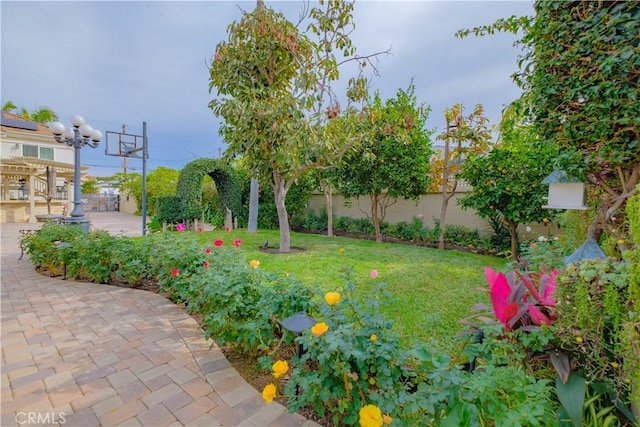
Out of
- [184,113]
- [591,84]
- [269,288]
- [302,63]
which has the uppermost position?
[184,113]

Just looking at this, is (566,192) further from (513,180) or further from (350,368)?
(513,180)

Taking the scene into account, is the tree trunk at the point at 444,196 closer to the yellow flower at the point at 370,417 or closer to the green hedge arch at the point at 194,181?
the green hedge arch at the point at 194,181

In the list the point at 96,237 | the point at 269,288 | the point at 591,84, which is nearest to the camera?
the point at 591,84

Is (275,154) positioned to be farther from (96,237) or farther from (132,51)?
(132,51)

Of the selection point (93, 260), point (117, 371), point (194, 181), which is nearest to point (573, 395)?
point (117, 371)

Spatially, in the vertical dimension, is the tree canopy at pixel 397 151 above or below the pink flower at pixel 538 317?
above

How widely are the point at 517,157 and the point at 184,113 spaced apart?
14350 millimetres

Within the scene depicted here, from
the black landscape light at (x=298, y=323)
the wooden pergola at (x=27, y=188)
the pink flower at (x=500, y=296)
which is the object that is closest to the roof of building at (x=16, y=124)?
the wooden pergola at (x=27, y=188)

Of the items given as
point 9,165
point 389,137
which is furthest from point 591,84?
point 9,165

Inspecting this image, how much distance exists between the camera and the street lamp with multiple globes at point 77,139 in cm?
607

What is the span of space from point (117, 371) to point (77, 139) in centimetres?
604

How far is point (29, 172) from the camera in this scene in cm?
1353

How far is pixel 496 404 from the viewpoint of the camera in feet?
3.89

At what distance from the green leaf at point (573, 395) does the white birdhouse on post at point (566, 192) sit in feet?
5.91
